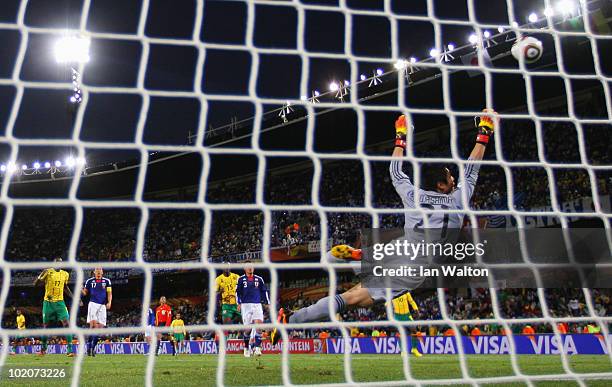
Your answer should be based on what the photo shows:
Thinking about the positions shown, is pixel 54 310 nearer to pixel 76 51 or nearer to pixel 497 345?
pixel 76 51

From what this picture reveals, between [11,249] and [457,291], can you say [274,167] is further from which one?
[11,249]

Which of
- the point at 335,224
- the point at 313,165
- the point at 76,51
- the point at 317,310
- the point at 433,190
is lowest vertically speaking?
the point at 317,310

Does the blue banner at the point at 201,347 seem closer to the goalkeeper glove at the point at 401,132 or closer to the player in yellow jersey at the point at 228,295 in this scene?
the player in yellow jersey at the point at 228,295

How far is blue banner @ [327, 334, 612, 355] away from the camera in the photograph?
36.6 feet

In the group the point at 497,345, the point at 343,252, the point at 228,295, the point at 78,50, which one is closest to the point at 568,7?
the point at 343,252

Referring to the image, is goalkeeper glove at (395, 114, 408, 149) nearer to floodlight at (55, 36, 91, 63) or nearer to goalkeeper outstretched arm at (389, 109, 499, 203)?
goalkeeper outstretched arm at (389, 109, 499, 203)

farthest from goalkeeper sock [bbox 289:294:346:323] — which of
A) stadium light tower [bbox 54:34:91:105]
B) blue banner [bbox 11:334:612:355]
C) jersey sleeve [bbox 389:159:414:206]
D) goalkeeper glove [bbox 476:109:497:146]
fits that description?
blue banner [bbox 11:334:612:355]

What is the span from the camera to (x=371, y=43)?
107 feet

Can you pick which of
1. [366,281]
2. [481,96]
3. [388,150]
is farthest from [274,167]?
[366,281]

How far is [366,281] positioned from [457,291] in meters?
14.9

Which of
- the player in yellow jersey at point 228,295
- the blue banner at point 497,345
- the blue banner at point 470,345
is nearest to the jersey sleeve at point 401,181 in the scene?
the blue banner at point 470,345

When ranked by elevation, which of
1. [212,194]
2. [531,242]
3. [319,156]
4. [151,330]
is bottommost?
[151,330]

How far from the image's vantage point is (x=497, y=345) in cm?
1237

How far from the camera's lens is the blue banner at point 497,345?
11164 millimetres
